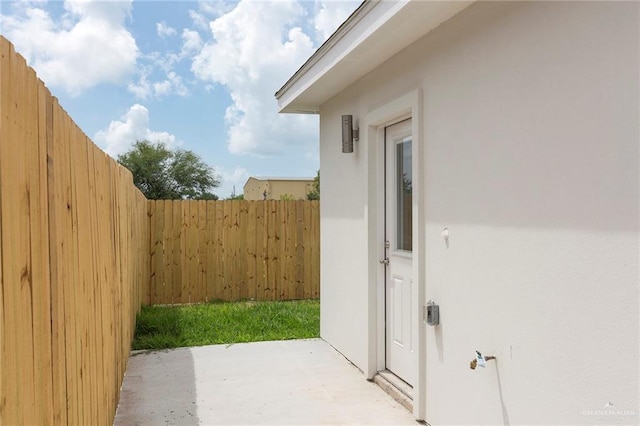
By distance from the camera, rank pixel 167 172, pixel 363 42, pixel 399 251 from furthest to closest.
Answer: pixel 167 172 < pixel 399 251 < pixel 363 42

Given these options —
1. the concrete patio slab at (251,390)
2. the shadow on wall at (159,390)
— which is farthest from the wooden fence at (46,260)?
the concrete patio slab at (251,390)

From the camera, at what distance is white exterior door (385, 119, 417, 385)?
470cm

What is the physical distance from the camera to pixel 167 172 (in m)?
33.3

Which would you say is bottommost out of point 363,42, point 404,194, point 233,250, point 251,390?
point 251,390

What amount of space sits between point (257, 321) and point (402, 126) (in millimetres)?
4131

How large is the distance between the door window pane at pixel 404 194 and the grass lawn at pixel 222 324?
279 centimetres

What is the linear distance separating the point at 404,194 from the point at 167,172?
3038 centimetres

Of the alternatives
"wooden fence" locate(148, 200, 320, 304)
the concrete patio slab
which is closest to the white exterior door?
the concrete patio slab

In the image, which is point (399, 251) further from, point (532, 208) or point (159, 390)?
point (159, 390)

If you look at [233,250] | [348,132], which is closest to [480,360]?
[348,132]

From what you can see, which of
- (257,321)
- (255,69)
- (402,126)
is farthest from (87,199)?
(255,69)

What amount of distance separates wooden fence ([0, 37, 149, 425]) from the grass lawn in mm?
3536

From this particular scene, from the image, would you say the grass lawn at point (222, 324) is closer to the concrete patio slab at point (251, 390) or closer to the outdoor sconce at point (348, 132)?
the concrete patio slab at point (251, 390)

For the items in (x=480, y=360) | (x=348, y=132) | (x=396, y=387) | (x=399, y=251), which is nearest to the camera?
(x=480, y=360)
